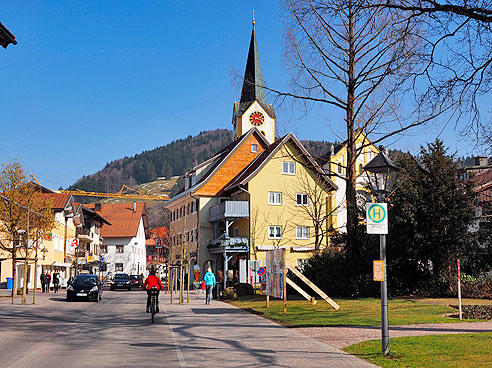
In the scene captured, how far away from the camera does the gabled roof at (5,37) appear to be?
62.2ft

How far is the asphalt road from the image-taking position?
10898 mm

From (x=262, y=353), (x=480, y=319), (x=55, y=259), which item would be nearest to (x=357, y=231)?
(x=480, y=319)

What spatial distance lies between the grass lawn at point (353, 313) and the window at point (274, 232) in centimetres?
2506

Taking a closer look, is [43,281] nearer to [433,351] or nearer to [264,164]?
[264,164]

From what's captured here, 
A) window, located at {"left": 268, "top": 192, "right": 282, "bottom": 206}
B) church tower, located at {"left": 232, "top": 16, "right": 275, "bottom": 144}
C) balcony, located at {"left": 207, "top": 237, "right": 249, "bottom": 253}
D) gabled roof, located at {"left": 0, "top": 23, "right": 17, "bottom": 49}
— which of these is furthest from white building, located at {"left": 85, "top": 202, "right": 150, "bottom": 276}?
gabled roof, located at {"left": 0, "top": 23, "right": 17, "bottom": 49}

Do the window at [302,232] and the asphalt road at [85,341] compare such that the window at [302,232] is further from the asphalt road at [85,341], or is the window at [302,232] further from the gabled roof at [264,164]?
the asphalt road at [85,341]

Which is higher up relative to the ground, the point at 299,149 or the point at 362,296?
the point at 299,149

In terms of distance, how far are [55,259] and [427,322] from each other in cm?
4812

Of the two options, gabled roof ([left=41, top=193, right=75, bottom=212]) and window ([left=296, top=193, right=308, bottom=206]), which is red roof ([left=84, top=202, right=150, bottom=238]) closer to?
gabled roof ([left=41, top=193, right=75, bottom=212])

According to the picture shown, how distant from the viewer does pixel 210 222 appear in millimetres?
56812

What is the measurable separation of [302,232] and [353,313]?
32.1 metres

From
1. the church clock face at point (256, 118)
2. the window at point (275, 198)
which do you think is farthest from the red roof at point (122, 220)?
the window at point (275, 198)

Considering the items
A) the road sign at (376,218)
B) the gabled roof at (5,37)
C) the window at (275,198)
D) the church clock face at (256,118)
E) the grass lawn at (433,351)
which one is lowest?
the grass lawn at (433,351)

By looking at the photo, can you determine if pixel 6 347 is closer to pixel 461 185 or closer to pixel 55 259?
pixel 461 185
